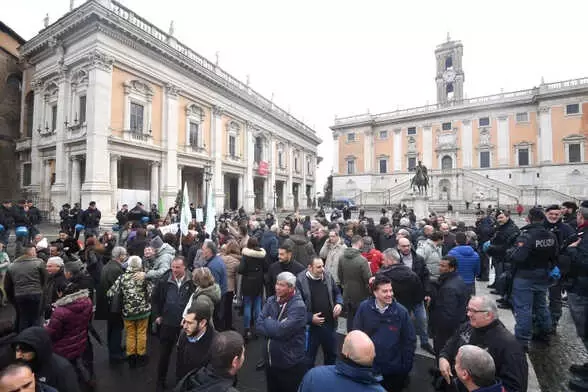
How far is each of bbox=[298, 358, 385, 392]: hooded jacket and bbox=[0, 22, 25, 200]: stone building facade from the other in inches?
1127

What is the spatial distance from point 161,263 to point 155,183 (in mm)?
17828

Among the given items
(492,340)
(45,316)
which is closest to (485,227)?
(492,340)

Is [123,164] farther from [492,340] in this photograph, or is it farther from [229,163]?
[492,340]

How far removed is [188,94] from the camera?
23062 millimetres

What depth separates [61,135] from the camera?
1864 centimetres

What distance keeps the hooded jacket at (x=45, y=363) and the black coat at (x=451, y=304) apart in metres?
3.89

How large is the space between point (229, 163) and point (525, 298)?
1012 inches

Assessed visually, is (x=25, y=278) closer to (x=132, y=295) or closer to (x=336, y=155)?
(x=132, y=295)

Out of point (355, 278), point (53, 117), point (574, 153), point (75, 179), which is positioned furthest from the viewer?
point (574, 153)

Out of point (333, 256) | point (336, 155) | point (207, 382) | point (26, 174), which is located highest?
point (336, 155)

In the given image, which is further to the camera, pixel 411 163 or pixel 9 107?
pixel 411 163

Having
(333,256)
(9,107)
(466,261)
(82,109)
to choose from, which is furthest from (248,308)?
(9,107)

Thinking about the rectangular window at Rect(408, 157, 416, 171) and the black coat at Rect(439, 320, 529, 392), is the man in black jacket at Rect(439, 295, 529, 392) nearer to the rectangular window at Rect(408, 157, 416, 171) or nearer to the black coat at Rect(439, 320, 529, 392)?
the black coat at Rect(439, 320, 529, 392)

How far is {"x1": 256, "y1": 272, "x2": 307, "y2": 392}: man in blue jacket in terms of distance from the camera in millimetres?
2924
